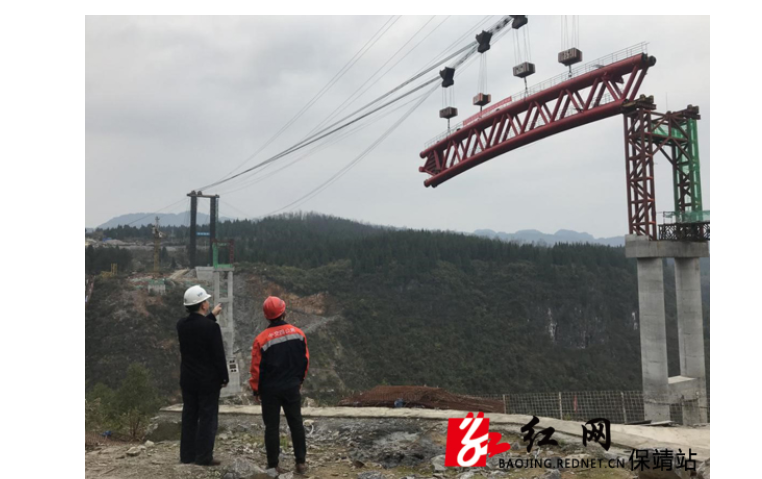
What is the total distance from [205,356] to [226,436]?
3.19 meters

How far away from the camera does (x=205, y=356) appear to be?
478cm

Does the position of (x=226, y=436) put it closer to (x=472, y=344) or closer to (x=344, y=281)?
(x=472, y=344)

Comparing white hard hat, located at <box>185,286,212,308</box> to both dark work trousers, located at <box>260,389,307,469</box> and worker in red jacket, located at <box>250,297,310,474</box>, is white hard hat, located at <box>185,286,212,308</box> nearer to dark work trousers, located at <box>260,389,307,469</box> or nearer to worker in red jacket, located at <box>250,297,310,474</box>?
worker in red jacket, located at <box>250,297,310,474</box>

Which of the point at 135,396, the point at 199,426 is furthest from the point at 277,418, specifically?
the point at 135,396

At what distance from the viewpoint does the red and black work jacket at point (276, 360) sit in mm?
4676

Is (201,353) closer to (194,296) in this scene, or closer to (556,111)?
(194,296)

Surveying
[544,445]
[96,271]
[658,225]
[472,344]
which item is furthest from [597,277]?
[544,445]

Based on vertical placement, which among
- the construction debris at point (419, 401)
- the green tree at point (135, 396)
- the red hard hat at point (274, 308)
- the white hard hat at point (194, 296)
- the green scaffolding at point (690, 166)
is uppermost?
the green scaffolding at point (690, 166)

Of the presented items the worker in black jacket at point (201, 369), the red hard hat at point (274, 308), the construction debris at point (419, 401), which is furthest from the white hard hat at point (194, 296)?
the construction debris at point (419, 401)

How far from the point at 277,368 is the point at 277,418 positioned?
1.78ft

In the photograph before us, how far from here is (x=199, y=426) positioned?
492 centimetres

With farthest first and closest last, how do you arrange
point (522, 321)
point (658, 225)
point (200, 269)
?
point (522, 321) < point (200, 269) < point (658, 225)

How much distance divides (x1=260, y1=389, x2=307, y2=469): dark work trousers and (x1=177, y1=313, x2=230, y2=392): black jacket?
0.49 metres

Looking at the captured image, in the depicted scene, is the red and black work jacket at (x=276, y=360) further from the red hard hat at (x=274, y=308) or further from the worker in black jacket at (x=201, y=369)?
the worker in black jacket at (x=201, y=369)
